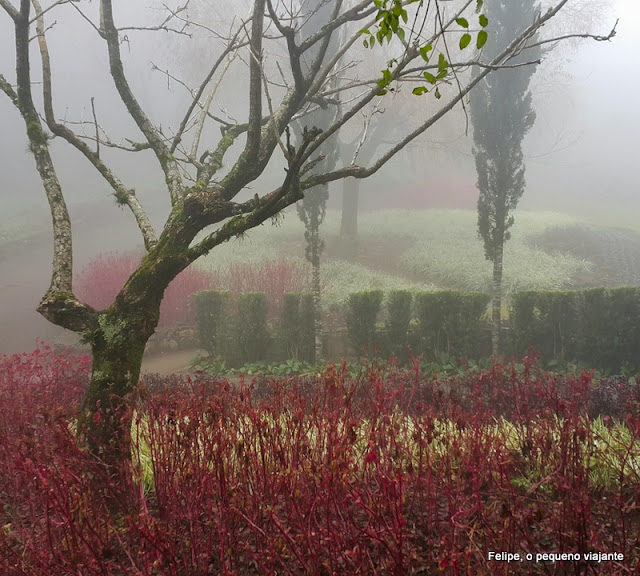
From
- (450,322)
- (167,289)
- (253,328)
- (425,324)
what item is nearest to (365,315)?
(425,324)

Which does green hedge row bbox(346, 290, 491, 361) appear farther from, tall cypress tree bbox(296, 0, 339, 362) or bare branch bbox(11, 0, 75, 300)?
bare branch bbox(11, 0, 75, 300)

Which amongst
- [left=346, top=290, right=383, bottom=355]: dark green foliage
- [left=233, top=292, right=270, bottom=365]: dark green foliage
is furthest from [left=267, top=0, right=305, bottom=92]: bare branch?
[left=233, top=292, right=270, bottom=365]: dark green foliage

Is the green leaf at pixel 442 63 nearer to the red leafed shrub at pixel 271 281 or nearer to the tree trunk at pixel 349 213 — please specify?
the red leafed shrub at pixel 271 281

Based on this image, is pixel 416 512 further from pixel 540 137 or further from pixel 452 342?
pixel 540 137

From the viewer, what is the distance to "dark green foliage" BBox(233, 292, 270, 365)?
884 cm

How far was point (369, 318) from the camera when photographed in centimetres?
819

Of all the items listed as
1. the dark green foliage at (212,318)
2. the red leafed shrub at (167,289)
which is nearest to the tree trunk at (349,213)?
the red leafed shrub at (167,289)

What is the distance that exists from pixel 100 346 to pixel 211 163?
1834 millimetres

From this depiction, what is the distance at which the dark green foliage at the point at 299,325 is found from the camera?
8.70 meters

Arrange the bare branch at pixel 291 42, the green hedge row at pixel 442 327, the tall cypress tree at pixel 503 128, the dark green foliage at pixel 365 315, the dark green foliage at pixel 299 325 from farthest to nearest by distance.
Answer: the tall cypress tree at pixel 503 128 → the dark green foliage at pixel 299 325 → the dark green foliage at pixel 365 315 → the green hedge row at pixel 442 327 → the bare branch at pixel 291 42

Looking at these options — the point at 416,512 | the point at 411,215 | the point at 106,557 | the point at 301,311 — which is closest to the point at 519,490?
the point at 416,512

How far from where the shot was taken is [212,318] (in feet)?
30.0

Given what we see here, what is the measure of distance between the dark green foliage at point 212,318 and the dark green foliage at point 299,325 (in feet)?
3.98

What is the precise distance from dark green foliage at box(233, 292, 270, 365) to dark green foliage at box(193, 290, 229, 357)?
342 millimetres
